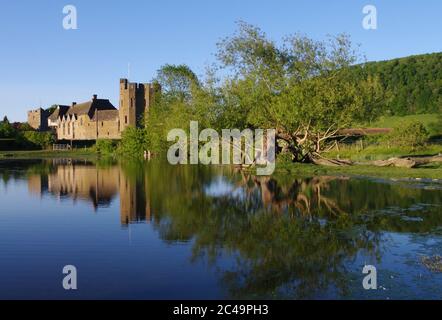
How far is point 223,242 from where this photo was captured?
1573 centimetres

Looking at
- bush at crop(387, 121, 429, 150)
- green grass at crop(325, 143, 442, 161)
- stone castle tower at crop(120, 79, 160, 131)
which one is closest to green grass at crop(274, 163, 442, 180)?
green grass at crop(325, 143, 442, 161)

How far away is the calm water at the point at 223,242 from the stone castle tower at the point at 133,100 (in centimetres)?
8737

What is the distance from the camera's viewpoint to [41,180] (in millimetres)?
38594

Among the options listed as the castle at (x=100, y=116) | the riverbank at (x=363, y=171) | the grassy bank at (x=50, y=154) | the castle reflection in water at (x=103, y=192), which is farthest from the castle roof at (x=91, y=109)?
the castle reflection in water at (x=103, y=192)

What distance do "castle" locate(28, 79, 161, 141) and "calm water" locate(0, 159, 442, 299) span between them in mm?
68148

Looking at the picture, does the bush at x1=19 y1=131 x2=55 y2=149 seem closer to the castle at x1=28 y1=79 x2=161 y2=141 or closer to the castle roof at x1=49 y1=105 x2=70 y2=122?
the castle at x1=28 y1=79 x2=161 y2=141

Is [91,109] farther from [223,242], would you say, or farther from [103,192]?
[223,242]

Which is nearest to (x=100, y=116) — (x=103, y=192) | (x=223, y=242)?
(x=103, y=192)

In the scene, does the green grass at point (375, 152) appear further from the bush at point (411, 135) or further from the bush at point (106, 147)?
the bush at point (106, 147)

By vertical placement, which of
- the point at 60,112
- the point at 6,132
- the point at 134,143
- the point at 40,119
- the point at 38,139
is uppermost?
the point at 60,112

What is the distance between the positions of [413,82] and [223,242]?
11765cm

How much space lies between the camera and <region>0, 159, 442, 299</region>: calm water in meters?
11.0

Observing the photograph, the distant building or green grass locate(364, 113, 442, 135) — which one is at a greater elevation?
the distant building

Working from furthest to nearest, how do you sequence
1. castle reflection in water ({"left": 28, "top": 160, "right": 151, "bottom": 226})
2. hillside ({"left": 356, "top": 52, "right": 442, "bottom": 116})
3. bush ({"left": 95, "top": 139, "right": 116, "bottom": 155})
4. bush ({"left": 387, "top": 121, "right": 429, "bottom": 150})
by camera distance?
1. hillside ({"left": 356, "top": 52, "right": 442, "bottom": 116})
2. bush ({"left": 95, "top": 139, "right": 116, "bottom": 155})
3. bush ({"left": 387, "top": 121, "right": 429, "bottom": 150})
4. castle reflection in water ({"left": 28, "top": 160, "right": 151, "bottom": 226})
